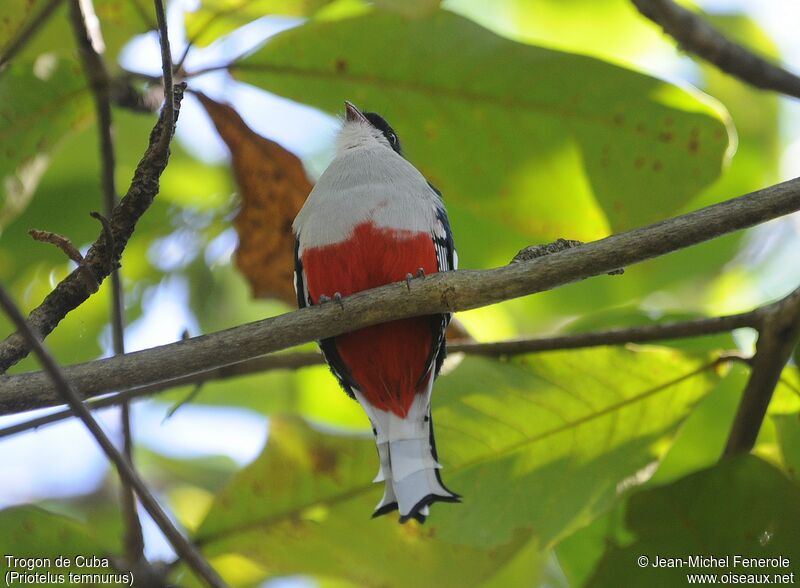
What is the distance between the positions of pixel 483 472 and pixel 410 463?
12.7 inches

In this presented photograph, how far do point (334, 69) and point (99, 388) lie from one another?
1.72 meters

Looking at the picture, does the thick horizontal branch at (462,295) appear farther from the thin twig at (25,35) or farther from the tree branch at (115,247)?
the thin twig at (25,35)

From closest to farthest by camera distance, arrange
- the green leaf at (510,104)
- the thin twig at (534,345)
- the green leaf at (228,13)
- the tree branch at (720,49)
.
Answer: the tree branch at (720,49)
the thin twig at (534,345)
the green leaf at (228,13)
the green leaf at (510,104)

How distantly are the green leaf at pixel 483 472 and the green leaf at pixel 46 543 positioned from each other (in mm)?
393

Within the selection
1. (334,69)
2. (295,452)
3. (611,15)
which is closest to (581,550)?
(295,452)

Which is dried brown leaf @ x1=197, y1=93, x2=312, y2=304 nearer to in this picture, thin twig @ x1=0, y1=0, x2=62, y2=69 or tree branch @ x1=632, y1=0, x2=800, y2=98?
thin twig @ x1=0, y1=0, x2=62, y2=69

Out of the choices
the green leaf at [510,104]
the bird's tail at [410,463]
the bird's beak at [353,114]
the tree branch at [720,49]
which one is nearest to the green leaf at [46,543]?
the bird's tail at [410,463]

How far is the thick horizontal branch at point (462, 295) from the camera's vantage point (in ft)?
7.97

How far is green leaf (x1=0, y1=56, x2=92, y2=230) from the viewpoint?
3.57m

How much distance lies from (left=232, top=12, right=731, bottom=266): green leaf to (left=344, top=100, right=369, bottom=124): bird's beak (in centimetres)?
21

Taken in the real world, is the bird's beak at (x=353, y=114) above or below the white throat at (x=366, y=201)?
above

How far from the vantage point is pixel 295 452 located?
3547mm

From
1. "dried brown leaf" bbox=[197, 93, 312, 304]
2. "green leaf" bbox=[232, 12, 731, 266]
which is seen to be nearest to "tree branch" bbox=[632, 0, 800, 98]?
"green leaf" bbox=[232, 12, 731, 266]

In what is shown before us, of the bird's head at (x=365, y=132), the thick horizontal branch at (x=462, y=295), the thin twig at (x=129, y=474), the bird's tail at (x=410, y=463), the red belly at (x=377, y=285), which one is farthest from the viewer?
the bird's head at (x=365, y=132)
